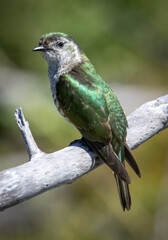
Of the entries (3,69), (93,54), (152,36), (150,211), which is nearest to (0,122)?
(3,69)

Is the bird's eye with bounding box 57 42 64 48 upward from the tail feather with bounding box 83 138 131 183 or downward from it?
upward

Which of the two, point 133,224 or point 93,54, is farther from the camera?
point 93,54

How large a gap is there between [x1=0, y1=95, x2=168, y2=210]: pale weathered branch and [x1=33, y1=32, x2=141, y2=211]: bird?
10 centimetres

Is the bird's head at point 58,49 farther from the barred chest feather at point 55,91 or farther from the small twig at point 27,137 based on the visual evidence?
the small twig at point 27,137

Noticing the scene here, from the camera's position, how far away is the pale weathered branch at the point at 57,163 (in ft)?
11.5

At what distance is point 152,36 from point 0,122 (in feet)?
10.7

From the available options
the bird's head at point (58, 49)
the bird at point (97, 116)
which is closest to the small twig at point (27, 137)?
the bird at point (97, 116)

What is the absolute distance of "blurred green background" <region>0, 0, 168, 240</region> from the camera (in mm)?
7191

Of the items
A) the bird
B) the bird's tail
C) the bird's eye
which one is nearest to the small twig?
the bird

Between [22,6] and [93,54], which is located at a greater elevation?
[22,6]

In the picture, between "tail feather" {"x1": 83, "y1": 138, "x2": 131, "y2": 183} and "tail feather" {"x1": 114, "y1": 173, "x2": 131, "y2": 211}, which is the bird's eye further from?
"tail feather" {"x1": 114, "y1": 173, "x2": 131, "y2": 211}

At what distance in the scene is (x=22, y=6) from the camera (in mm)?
8617

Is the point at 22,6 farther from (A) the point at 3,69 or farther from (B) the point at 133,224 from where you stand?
(B) the point at 133,224

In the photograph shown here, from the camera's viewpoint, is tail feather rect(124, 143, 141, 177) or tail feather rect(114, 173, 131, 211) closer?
tail feather rect(124, 143, 141, 177)
